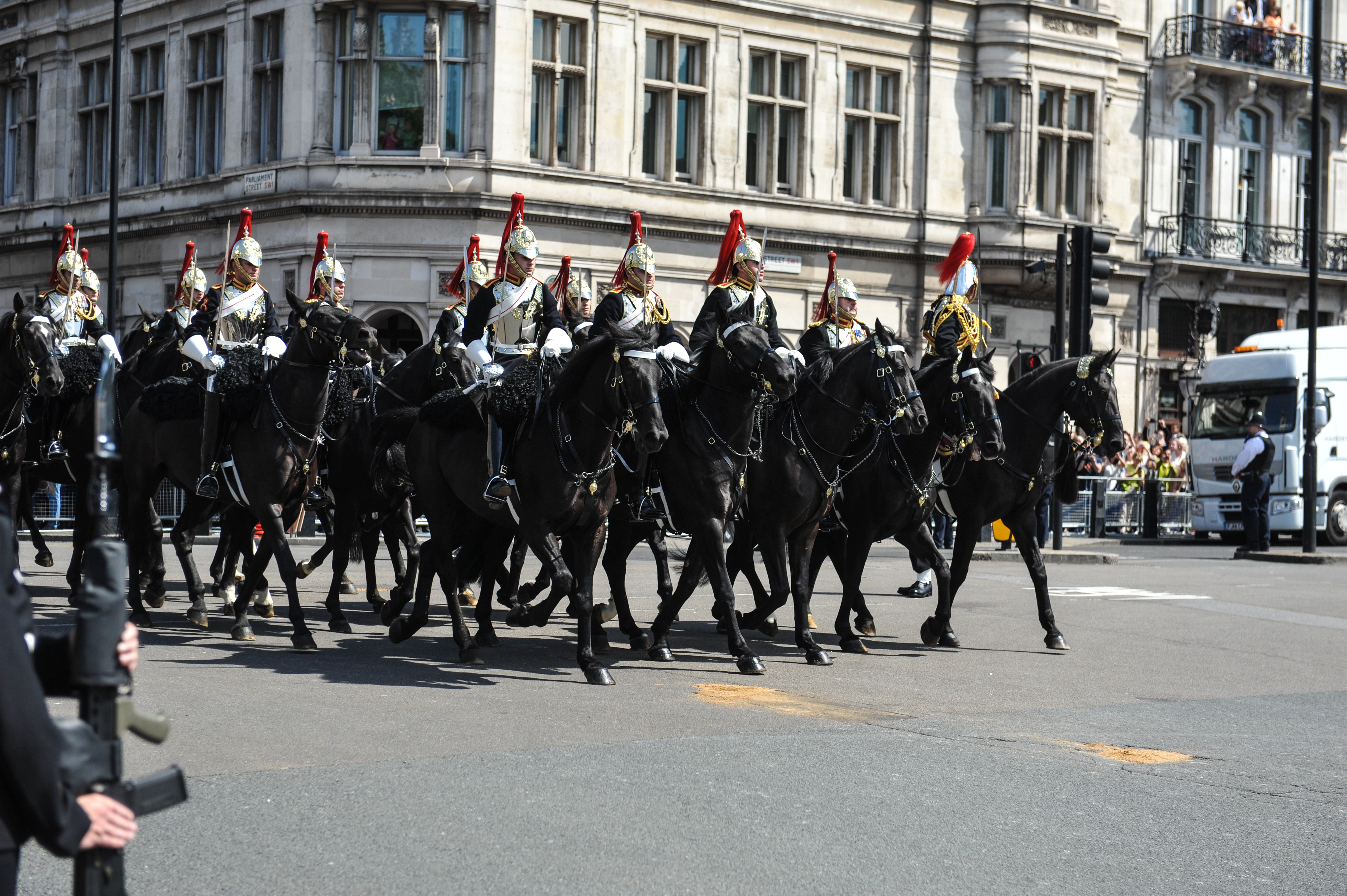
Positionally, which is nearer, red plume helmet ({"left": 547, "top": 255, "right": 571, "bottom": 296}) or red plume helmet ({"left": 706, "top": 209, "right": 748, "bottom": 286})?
red plume helmet ({"left": 706, "top": 209, "right": 748, "bottom": 286})

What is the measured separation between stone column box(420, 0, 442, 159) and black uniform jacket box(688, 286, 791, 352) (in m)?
20.0

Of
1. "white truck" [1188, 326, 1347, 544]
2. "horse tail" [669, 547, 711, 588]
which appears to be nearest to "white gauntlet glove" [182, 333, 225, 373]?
"horse tail" [669, 547, 711, 588]

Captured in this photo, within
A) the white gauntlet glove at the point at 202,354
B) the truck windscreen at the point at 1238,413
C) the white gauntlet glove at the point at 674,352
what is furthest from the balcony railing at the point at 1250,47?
the white gauntlet glove at the point at 202,354

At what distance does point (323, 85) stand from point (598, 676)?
23.0 meters

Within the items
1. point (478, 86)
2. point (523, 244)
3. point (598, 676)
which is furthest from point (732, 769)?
point (478, 86)

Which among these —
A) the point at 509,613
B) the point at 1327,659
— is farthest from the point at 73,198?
the point at 1327,659

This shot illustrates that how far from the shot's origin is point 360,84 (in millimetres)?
30312

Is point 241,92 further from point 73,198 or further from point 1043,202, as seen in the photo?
point 1043,202

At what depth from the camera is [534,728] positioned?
8219mm

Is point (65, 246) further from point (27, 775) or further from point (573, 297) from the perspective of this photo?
point (27, 775)

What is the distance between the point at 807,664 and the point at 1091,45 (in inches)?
1143

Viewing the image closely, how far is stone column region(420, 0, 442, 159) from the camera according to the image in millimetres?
30016

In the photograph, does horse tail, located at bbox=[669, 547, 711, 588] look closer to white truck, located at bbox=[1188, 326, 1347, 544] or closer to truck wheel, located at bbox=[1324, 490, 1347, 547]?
white truck, located at bbox=[1188, 326, 1347, 544]

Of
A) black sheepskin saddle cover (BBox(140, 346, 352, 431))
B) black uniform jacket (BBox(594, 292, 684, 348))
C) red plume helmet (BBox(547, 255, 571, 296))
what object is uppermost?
red plume helmet (BBox(547, 255, 571, 296))
